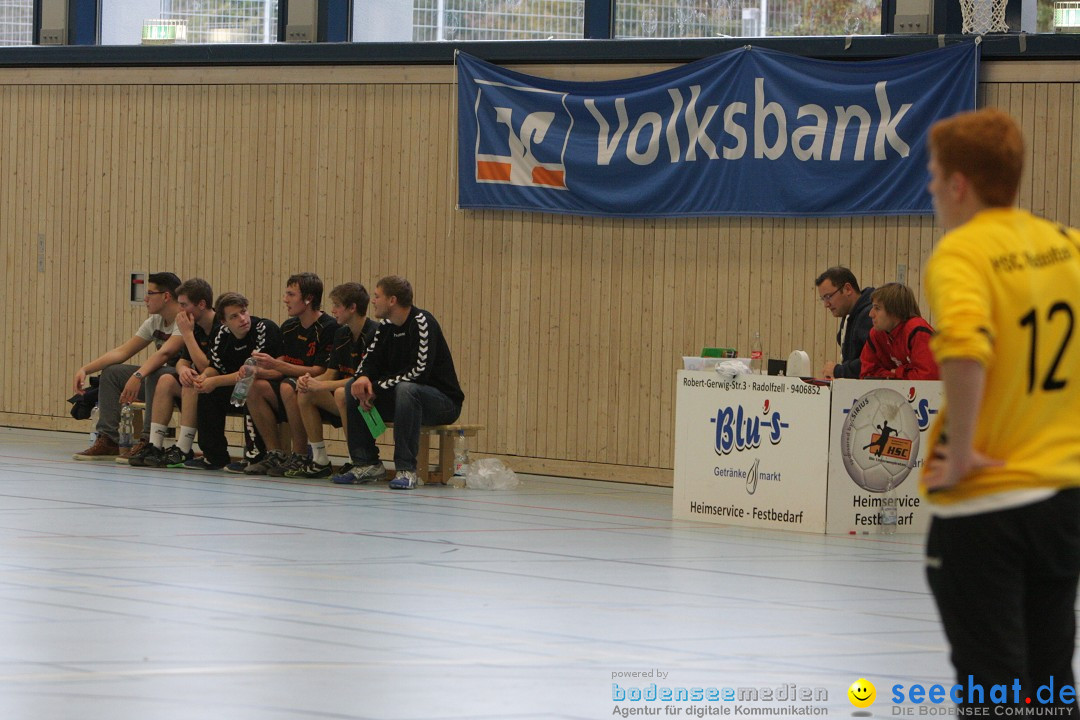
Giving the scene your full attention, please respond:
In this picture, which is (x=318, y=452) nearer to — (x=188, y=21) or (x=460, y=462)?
(x=460, y=462)

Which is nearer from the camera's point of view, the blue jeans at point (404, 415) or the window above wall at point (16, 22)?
the blue jeans at point (404, 415)

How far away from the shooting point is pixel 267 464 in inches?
438

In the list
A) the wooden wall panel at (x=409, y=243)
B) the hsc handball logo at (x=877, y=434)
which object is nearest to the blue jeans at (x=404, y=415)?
the wooden wall panel at (x=409, y=243)

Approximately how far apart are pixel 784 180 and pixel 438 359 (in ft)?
9.89

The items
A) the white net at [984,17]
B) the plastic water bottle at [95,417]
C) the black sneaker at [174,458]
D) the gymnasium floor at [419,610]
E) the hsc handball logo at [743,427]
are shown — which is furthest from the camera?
the plastic water bottle at [95,417]

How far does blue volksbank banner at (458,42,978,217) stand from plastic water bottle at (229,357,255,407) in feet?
8.46

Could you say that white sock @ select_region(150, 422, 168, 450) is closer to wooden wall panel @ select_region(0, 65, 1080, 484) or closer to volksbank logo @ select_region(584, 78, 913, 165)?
wooden wall panel @ select_region(0, 65, 1080, 484)

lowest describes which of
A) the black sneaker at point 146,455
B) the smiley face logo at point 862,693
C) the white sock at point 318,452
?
the black sneaker at point 146,455

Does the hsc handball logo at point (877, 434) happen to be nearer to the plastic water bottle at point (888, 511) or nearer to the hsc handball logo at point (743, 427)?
the plastic water bottle at point (888, 511)

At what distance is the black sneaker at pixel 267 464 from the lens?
11.1m

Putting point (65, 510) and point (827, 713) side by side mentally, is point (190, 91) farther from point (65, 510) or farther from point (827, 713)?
point (827, 713)

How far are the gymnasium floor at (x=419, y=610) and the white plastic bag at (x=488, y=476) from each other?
1.39 meters

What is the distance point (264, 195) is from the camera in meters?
13.5

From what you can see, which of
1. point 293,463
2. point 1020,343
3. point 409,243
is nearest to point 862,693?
point 1020,343
